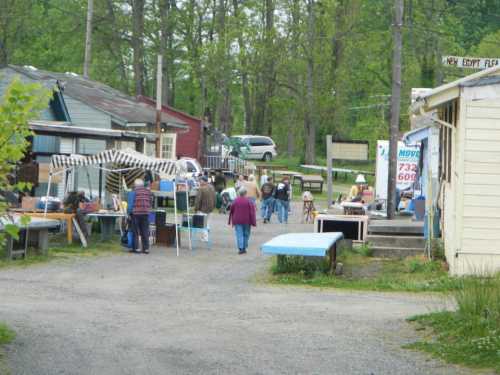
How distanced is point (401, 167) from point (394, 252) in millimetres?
13539

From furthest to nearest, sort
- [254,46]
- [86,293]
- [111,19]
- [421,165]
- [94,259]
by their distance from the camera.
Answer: [111,19] < [254,46] < [421,165] < [94,259] < [86,293]

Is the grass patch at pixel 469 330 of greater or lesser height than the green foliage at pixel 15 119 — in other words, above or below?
below

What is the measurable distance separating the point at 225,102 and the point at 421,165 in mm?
35364

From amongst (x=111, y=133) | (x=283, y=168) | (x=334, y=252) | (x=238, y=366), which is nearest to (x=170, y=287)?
(x=334, y=252)

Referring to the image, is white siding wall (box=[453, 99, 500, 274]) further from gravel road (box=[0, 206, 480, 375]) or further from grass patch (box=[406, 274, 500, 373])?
grass patch (box=[406, 274, 500, 373])

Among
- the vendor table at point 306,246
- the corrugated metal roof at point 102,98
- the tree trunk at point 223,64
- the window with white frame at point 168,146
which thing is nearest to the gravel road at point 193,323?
the vendor table at point 306,246

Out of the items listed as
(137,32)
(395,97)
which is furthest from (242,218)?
(137,32)

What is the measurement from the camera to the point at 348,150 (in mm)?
30078

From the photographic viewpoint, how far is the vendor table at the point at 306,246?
18.6 m

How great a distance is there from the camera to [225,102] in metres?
65.6

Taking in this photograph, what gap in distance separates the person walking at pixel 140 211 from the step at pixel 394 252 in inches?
200

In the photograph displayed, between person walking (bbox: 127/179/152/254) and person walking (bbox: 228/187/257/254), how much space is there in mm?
2038

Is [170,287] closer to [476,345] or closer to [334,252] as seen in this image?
[334,252]

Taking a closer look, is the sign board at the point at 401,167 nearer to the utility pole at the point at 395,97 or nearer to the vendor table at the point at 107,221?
the utility pole at the point at 395,97
